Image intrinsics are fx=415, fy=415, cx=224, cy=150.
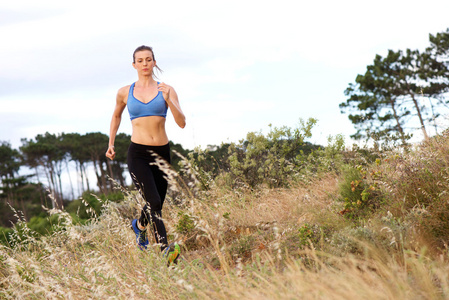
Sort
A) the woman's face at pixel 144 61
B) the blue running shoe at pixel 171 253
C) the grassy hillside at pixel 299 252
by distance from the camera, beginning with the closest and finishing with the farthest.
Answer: the grassy hillside at pixel 299 252
the blue running shoe at pixel 171 253
the woman's face at pixel 144 61

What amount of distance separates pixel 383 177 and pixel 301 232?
4.53ft

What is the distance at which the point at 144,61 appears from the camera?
4.43m

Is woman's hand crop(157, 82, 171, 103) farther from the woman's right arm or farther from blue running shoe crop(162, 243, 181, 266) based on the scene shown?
blue running shoe crop(162, 243, 181, 266)

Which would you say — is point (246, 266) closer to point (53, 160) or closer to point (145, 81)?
point (145, 81)

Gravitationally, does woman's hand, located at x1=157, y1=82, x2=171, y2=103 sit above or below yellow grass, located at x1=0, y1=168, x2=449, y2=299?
above

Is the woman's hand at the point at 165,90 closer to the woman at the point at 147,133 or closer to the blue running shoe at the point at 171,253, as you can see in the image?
the woman at the point at 147,133

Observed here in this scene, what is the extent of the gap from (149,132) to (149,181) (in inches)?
20.7

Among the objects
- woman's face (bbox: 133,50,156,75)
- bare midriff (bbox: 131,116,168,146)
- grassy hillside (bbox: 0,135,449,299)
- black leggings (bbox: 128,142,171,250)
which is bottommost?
grassy hillside (bbox: 0,135,449,299)

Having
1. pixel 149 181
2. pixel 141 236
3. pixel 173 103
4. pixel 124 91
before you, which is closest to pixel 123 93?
pixel 124 91

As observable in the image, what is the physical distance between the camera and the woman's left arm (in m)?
4.00

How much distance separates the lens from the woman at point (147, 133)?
4.09 meters

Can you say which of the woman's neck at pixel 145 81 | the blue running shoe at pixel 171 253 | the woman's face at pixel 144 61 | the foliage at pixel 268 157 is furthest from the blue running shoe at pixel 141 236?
the foliage at pixel 268 157

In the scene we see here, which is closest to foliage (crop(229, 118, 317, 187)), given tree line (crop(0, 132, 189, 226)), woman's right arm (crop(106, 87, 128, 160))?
woman's right arm (crop(106, 87, 128, 160))

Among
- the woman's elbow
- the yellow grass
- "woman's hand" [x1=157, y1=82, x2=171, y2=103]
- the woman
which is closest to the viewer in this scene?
the yellow grass
